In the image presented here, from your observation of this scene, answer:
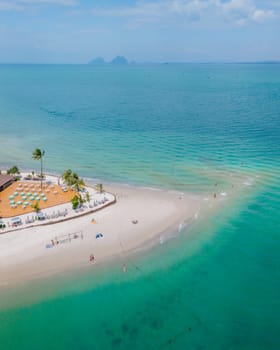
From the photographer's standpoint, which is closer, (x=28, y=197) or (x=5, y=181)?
(x=28, y=197)

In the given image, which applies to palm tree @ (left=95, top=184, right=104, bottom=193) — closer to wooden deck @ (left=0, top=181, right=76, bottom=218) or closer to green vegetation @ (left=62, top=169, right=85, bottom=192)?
green vegetation @ (left=62, top=169, right=85, bottom=192)

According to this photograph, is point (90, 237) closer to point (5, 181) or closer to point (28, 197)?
point (28, 197)

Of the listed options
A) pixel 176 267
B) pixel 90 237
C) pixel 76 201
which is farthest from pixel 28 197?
pixel 176 267

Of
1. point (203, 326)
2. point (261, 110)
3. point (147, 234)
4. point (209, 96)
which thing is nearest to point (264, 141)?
point (261, 110)

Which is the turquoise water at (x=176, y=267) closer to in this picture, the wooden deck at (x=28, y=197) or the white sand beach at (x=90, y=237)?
the white sand beach at (x=90, y=237)

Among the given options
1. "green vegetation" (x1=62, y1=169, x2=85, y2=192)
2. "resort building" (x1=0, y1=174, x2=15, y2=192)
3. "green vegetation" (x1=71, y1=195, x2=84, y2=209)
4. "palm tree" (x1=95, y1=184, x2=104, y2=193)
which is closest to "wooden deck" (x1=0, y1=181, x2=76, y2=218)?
"resort building" (x1=0, y1=174, x2=15, y2=192)

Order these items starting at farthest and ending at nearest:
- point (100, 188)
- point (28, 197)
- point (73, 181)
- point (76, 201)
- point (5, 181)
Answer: point (5, 181) < point (100, 188) < point (73, 181) < point (28, 197) < point (76, 201)

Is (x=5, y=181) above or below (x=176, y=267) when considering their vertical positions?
above

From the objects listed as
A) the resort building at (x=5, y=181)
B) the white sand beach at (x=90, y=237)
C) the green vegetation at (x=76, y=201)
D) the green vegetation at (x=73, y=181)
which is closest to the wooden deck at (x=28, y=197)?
the resort building at (x=5, y=181)
